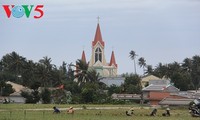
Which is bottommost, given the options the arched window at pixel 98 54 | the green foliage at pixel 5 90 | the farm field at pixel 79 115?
the farm field at pixel 79 115

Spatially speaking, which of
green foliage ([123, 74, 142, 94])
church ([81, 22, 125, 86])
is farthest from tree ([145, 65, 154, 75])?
green foliage ([123, 74, 142, 94])

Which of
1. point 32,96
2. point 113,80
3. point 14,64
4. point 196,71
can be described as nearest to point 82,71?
point 32,96

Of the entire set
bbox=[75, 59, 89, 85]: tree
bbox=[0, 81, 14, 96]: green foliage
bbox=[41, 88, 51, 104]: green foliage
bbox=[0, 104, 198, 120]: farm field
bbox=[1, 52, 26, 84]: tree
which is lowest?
bbox=[0, 104, 198, 120]: farm field

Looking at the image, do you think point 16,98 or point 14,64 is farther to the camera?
point 14,64

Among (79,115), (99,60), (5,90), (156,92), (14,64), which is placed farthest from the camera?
(99,60)

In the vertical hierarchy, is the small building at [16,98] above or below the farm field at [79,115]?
above

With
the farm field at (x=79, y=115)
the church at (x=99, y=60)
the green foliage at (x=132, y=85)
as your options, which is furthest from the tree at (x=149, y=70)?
the farm field at (x=79, y=115)

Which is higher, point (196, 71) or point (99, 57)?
point (99, 57)

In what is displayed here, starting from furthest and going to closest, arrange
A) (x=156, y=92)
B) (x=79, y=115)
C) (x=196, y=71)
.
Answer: (x=196, y=71) < (x=156, y=92) < (x=79, y=115)

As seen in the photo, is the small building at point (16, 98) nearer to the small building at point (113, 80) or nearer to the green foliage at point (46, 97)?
the green foliage at point (46, 97)

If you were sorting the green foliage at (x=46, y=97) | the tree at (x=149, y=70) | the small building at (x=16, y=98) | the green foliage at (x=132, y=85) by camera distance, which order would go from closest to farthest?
1. the green foliage at (x=46, y=97)
2. the small building at (x=16, y=98)
3. the green foliage at (x=132, y=85)
4. the tree at (x=149, y=70)

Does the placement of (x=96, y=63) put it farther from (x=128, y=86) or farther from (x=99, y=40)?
(x=128, y=86)

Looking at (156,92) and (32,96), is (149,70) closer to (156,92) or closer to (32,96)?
(156,92)

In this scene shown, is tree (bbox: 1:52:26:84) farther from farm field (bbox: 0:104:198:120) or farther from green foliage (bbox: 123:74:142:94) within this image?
farm field (bbox: 0:104:198:120)
